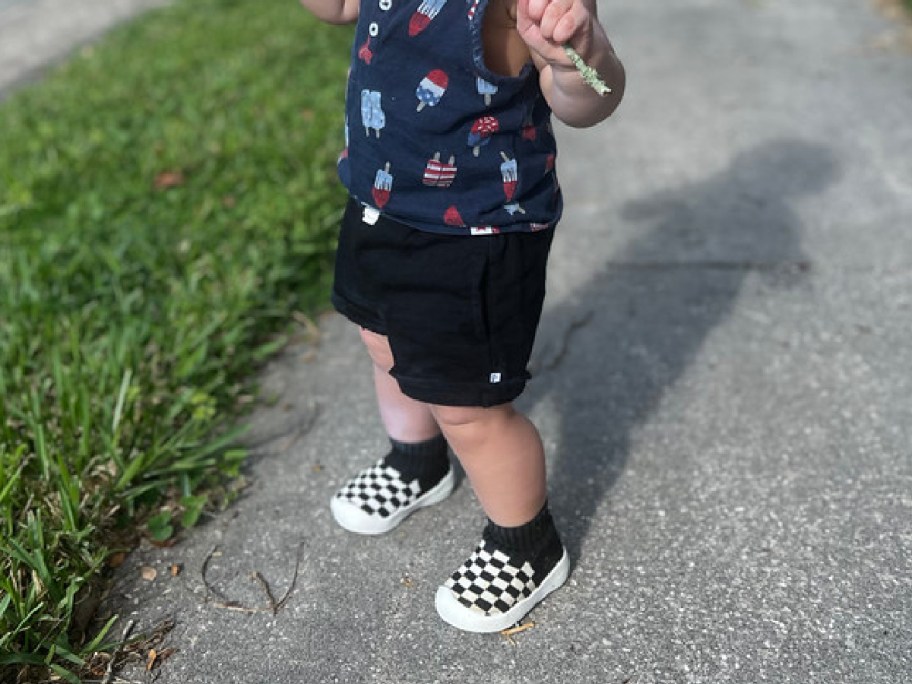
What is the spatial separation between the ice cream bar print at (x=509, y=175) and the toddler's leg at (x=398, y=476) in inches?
21.6

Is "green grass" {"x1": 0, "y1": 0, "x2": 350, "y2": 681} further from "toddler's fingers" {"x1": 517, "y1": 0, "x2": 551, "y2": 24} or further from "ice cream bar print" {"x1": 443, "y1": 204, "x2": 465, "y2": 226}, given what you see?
"toddler's fingers" {"x1": 517, "y1": 0, "x2": 551, "y2": 24}

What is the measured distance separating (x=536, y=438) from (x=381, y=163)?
556 mm

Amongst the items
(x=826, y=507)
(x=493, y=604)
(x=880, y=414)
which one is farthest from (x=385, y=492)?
(x=880, y=414)

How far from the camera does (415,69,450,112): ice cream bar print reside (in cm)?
158

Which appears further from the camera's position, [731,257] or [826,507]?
[731,257]

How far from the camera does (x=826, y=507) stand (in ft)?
6.82

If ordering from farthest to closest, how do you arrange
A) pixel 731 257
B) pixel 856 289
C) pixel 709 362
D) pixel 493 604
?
1. pixel 731 257
2. pixel 856 289
3. pixel 709 362
4. pixel 493 604

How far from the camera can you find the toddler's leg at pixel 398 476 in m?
2.10

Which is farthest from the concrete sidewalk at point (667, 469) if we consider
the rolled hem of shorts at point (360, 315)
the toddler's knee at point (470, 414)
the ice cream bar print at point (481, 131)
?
the ice cream bar print at point (481, 131)

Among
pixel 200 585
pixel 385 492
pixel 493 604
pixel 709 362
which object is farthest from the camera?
pixel 709 362

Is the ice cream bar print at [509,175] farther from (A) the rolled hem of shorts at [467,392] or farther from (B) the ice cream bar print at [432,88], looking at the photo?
(A) the rolled hem of shorts at [467,392]

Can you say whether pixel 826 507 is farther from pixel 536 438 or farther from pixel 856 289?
pixel 856 289

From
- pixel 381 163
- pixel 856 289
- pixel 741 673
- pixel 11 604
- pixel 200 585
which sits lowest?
pixel 856 289

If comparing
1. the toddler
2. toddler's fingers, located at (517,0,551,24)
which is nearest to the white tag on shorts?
the toddler
